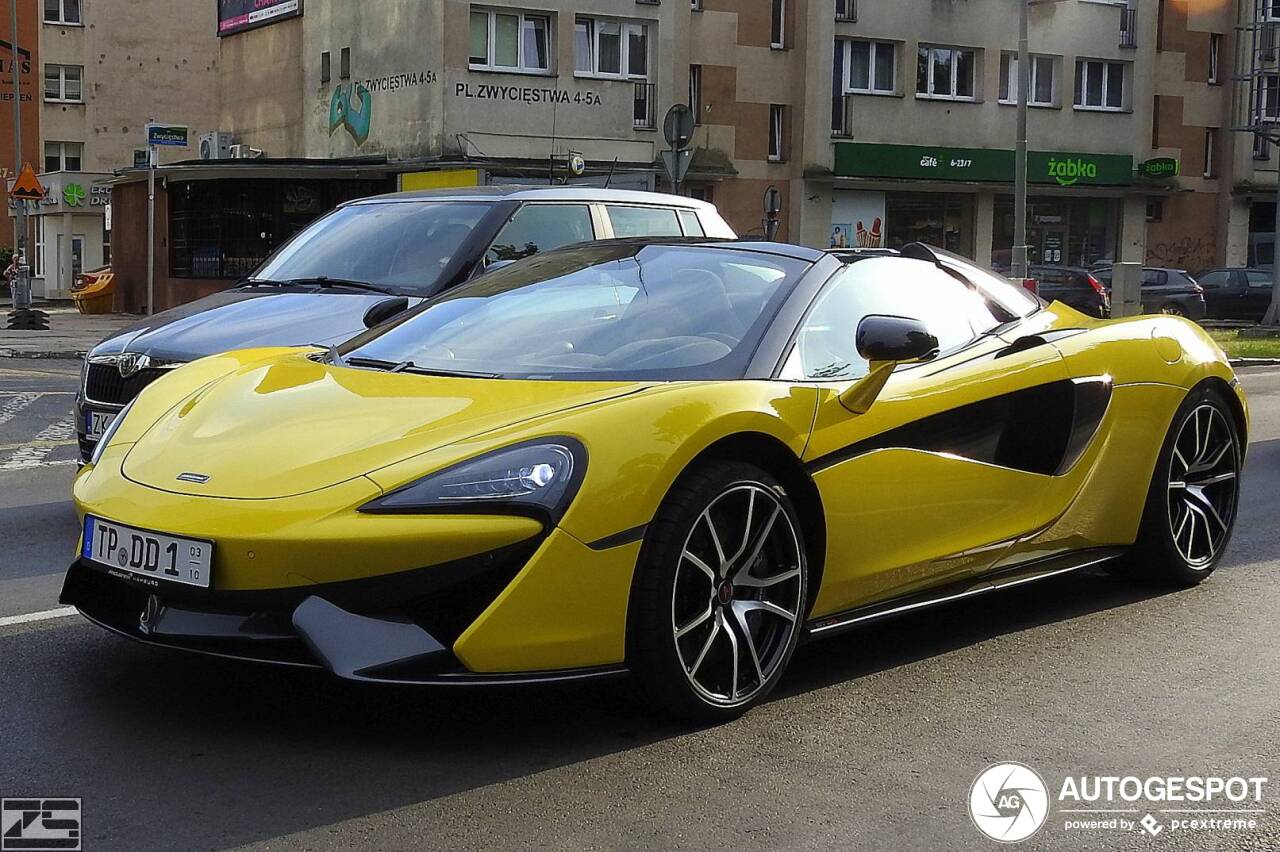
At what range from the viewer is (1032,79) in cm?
4328

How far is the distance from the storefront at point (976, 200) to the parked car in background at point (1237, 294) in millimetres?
4839

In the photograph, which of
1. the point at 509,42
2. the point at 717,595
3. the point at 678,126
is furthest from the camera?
the point at 509,42

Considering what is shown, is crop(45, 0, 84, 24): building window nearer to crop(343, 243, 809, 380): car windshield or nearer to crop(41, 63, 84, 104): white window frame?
crop(41, 63, 84, 104): white window frame

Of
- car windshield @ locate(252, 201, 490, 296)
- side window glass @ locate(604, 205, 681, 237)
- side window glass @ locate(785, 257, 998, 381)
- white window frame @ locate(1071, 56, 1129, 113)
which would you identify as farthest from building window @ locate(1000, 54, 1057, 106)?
side window glass @ locate(785, 257, 998, 381)

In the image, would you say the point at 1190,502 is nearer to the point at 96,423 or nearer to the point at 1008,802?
the point at 1008,802

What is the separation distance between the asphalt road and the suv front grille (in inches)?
72.8

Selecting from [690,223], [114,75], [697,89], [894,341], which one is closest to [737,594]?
[894,341]

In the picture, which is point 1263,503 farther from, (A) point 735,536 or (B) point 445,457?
(B) point 445,457

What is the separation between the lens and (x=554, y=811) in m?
3.68

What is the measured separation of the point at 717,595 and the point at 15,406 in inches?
413

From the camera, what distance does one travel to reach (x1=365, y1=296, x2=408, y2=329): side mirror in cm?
657

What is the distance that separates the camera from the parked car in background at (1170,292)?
35.0 m

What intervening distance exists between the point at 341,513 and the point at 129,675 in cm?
121

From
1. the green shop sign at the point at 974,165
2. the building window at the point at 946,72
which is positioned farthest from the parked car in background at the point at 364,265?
the building window at the point at 946,72
